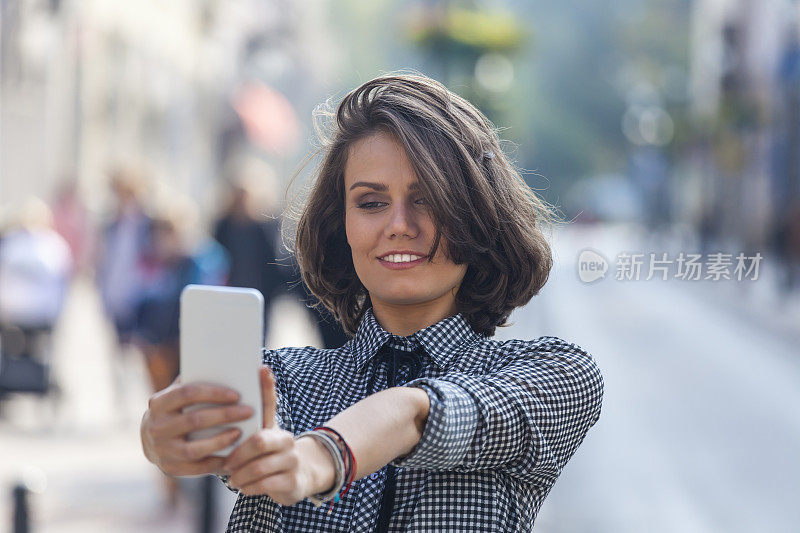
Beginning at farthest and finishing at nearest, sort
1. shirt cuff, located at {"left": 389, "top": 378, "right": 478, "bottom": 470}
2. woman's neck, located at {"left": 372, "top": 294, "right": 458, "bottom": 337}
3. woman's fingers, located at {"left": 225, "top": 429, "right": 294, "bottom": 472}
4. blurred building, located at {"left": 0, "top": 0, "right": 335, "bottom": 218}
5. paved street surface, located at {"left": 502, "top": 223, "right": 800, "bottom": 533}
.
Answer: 1. blurred building, located at {"left": 0, "top": 0, "right": 335, "bottom": 218}
2. paved street surface, located at {"left": 502, "top": 223, "right": 800, "bottom": 533}
3. woman's neck, located at {"left": 372, "top": 294, "right": 458, "bottom": 337}
4. shirt cuff, located at {"left": 389, "top": 378, "right": 478, "bottom": 470}
5. woman's fingers, located at {"left": 225, "top": 429, "right": 294, "bottom": 472}

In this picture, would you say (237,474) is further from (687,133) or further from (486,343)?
(687,133)

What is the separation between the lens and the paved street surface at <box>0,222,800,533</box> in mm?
5992

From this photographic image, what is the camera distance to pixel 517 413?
1757 millimetres

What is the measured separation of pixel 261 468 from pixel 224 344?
164 millimetres

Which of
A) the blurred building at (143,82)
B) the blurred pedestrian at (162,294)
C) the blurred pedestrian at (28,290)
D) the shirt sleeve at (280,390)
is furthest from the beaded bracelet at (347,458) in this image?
the blurred building at (143,82)

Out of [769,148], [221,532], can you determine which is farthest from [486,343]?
[769,148]

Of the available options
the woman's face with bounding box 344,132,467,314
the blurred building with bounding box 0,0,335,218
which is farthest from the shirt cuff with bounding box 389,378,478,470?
the blurred building with bounding box 0,0,335,218

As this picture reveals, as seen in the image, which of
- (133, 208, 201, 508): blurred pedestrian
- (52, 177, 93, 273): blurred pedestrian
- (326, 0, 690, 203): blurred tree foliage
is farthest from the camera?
(52, 177, 93, 273): blurred pedestrian

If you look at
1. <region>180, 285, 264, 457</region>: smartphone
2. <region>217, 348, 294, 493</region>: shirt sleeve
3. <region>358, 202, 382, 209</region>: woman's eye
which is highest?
<region>358, 202, 382, 209</region>: woman's eye

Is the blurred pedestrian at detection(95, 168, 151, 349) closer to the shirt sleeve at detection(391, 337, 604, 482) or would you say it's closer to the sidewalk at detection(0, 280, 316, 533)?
the sidewalk at detection(0, 280, 316, 533)

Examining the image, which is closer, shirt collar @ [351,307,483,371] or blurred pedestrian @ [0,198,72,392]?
shirt collar @ [351,307,483,371]

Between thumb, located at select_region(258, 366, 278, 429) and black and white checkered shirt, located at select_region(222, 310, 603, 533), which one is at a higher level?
thumb, located at select_region(258, 366, 278, 429)

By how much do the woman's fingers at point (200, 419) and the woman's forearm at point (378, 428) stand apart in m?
0.12

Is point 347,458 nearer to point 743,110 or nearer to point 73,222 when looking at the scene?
point 73,222
